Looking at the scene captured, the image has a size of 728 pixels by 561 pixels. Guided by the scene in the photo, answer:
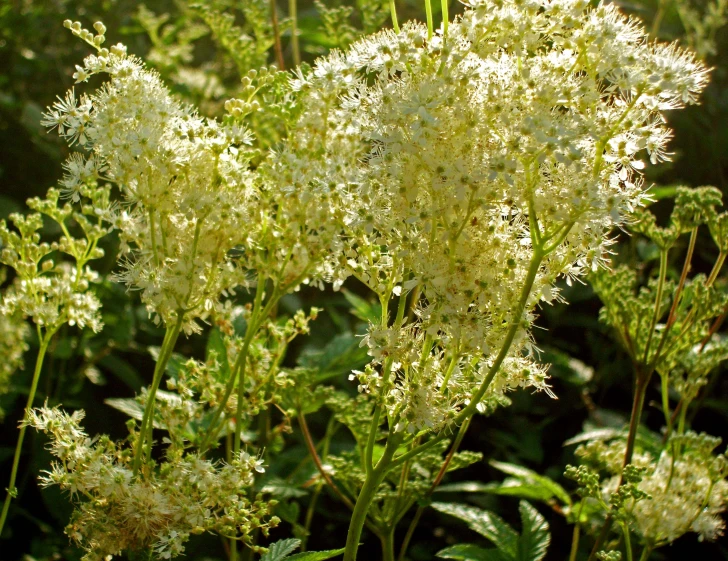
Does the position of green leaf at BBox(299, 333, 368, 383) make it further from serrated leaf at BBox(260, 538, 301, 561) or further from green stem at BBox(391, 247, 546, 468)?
green stem at BBox(391, 247, 546, 468)

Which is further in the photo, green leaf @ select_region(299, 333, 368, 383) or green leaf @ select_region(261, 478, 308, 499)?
green leaf @ select_region(299, 333, 368, 383)

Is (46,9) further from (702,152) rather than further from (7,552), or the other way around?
(702,152)

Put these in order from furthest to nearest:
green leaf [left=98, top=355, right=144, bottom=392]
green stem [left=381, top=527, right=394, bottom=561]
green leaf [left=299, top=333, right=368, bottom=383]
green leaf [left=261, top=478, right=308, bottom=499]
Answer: green leaf [left=98, top=355, right=144, bottom=392] < green leaf [left=299, top=333, right=368, bottom=383] < green leaf [left=261, top=478, right=308, bottom=499] < green stem [left=381, top=527, right=394, bottom=561]

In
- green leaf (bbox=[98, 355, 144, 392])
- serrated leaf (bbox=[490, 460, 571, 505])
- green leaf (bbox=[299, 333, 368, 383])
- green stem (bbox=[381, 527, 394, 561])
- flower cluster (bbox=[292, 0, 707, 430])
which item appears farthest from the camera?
green leaf (bbox=[98, 355, 144, 392])

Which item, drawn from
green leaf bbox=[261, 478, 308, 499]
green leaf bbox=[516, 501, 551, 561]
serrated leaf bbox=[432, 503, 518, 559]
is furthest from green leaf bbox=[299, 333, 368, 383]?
green leaf bbox=[516, 501, 551, 561]

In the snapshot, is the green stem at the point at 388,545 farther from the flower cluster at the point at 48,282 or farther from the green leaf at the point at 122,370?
the green leaf at the point at 122,370

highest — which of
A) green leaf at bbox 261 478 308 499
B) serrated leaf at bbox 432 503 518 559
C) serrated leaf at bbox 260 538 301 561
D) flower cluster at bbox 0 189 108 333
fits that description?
flower cluster at bbox 0 189 108 333

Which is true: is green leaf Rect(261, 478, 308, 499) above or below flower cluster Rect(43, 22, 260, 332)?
below

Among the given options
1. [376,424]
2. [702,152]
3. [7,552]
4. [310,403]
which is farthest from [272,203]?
[702,152]
